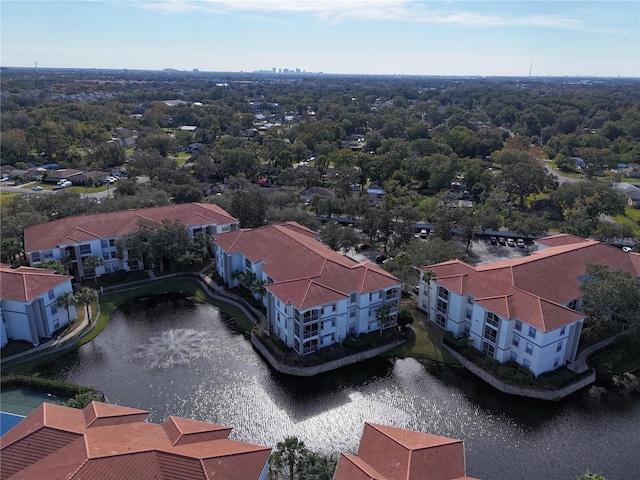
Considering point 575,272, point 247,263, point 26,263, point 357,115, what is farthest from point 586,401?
point 357,115

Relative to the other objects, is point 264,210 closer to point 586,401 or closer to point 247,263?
point 247,263

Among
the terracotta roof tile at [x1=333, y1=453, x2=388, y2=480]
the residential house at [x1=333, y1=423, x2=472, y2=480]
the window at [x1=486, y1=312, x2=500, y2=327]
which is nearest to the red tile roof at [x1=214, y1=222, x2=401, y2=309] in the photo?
the window at [x1=486, y1=312, x2=500, y2=327]

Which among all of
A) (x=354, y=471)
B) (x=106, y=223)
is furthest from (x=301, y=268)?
(x=106, y=223)

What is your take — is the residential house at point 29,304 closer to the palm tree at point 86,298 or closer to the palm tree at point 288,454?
the palm tree at point 86,298

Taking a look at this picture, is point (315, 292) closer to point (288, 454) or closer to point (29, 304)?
point (288, 454)

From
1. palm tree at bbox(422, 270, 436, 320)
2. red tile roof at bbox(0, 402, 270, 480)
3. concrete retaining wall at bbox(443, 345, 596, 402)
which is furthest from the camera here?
palm tree at bbox(422, 270, 436, 320)

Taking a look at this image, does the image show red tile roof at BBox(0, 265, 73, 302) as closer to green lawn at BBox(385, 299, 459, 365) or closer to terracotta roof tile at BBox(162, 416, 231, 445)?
Result: terracotta roof tile at BBox(162, 416, 231, 445)

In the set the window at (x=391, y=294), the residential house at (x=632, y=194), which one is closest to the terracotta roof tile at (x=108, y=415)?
the window at (x=391, y=294)
